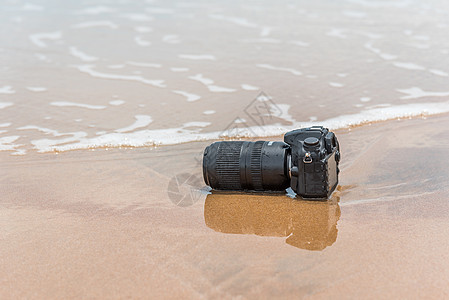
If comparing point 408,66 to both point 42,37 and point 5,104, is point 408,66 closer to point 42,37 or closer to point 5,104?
point 5,104

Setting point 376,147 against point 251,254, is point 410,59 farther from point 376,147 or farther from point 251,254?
point 251,254

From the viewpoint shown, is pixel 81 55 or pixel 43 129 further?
pixel 81 55

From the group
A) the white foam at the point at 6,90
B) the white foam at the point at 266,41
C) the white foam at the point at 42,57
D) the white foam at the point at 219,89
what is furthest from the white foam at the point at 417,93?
the white foam at the point at 42,57

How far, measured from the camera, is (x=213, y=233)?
2.75m

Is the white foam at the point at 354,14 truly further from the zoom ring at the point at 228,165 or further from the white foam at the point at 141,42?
the zoom ring at the point at 228,165

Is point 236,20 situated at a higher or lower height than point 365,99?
higher

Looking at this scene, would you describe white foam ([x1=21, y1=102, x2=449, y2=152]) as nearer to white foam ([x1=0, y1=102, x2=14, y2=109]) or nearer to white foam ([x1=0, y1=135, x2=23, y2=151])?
white foam ([x1=0, y1=135, x2=23, y2=151])

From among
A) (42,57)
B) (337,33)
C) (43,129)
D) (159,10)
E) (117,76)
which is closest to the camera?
(43,129)

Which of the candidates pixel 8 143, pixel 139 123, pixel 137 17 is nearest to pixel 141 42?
pixel 137 17

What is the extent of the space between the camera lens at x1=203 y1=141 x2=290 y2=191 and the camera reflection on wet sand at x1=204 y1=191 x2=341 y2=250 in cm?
10

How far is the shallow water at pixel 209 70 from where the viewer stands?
4816 mm

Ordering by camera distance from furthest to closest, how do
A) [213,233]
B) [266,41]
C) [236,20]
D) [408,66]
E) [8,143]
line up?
[236,20] < [266,41] < [408,66] < [8,143] < [213,233]

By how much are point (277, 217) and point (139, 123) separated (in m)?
2.32

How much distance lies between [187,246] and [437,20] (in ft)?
24.9
